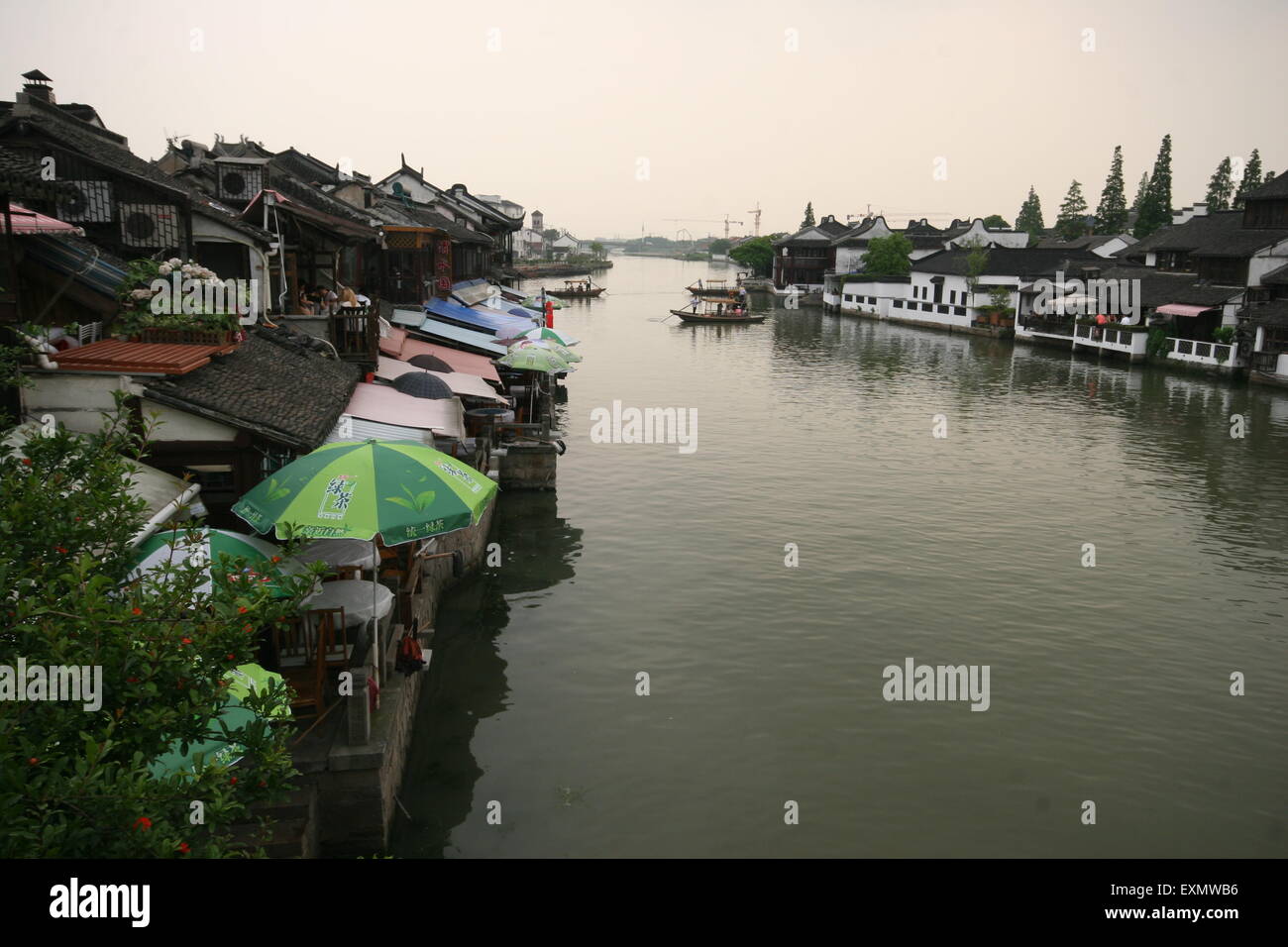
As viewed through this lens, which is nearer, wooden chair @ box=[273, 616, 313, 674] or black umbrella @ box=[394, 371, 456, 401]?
wooden chair @ box=[273, 616, 313, 674]

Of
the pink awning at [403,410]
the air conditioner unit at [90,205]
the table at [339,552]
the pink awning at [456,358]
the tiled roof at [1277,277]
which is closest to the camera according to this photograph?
the table at [339,552]

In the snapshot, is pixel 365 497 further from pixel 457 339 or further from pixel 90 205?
pixel 457 339

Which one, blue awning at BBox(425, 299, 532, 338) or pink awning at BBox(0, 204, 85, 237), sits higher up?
pink awning at BBox(0, 204, 85, 237)

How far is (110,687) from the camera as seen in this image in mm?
5250

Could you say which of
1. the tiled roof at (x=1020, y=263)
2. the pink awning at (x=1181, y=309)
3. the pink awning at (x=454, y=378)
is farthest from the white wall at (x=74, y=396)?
the tiled roof at (x=1020, y=263)

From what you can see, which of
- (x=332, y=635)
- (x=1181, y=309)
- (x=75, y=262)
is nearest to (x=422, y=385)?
(x=75, y=262)

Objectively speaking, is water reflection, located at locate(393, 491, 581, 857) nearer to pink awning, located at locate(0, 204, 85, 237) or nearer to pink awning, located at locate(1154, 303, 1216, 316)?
pink awning, located at locate(0, 204, 85, 237)

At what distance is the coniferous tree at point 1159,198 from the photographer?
91438mm

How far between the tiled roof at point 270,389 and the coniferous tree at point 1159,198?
93.4 meters

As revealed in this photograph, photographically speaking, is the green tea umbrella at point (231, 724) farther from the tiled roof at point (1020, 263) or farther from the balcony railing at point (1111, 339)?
the tiled roof at point (1020, 263)

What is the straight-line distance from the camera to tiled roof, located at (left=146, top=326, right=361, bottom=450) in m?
12.5

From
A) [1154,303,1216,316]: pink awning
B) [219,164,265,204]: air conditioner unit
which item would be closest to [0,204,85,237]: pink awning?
[219,164,265,204]: air conditioner unit

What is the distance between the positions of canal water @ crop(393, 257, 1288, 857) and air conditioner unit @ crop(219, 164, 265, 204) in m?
10.7

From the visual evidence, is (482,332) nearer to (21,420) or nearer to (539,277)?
(21,420)
